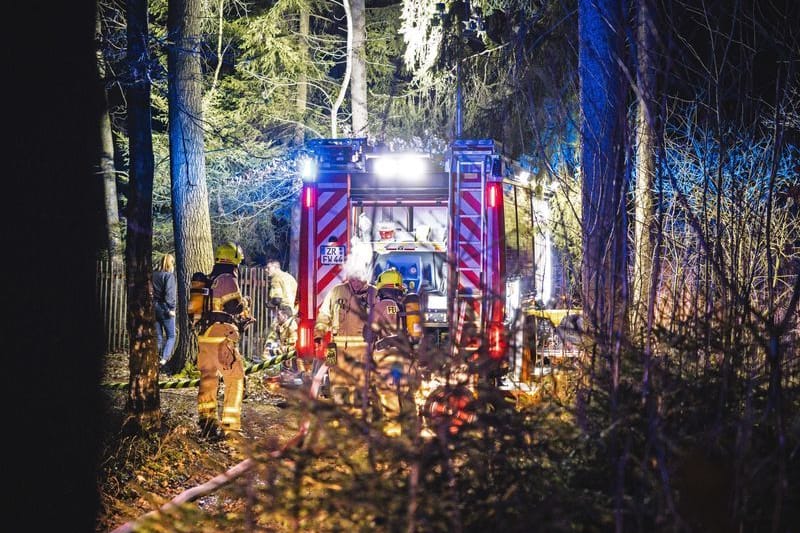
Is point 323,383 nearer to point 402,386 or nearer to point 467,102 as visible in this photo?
point 402,386

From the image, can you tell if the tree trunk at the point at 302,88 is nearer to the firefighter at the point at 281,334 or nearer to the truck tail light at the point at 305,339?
the firefighter at the point at 281,334

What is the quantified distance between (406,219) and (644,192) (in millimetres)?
2810

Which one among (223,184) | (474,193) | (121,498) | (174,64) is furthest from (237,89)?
(121,498)

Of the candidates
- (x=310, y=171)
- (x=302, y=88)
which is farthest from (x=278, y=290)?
(x=302, y=88)

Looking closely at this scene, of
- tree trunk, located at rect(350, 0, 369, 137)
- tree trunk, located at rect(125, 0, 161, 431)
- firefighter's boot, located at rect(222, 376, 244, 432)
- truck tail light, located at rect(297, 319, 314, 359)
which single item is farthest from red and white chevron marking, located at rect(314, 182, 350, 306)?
tree trunk, located at rect(350, 0, 369, 137)

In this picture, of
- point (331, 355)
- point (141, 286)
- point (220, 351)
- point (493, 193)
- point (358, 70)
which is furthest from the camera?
point (358, 70)

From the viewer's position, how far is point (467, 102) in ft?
49.3

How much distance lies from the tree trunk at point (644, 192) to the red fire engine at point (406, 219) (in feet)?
3.90

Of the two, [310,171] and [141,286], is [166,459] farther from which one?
[310,171]

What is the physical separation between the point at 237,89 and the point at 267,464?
1987cm

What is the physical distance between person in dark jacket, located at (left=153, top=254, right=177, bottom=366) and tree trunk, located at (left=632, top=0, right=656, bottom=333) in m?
7.38

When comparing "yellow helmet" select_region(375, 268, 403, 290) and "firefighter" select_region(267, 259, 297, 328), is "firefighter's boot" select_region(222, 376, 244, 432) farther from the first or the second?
"firefighter" select_region(267, 259, 297, 328)

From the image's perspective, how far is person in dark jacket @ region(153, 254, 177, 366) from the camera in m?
13.1

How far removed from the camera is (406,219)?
1015 centimetres
